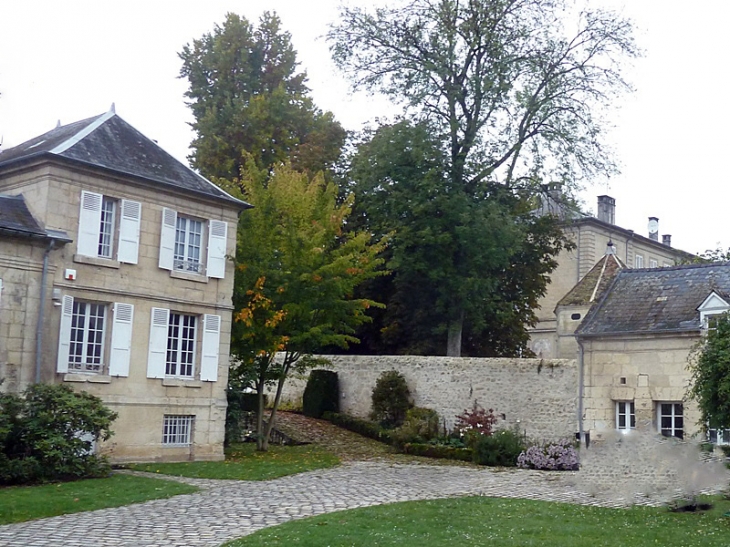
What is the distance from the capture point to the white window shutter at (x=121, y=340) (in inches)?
691

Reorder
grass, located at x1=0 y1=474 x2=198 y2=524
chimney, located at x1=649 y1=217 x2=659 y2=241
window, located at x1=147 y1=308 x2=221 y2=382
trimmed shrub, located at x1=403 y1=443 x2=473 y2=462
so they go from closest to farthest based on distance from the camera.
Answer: grass, located at x1=0 y1=474 x2=198 y2=524
window, located at x1=147 y1=308 x2=221 y2=382
trimmed shrub, located at x1=403 y1=443 x2=473 y2=462
chimney, located at x1=649 y1=217 x2=659 y2=241

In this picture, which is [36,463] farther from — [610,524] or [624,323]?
[624,323]

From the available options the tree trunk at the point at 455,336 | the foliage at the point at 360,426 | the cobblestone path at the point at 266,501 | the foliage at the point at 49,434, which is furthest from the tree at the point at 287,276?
the tree trunk at the point at 455,336

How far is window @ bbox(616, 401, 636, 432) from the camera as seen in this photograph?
20.9m

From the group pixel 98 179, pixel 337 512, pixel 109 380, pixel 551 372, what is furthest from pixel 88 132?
pixel 551 372

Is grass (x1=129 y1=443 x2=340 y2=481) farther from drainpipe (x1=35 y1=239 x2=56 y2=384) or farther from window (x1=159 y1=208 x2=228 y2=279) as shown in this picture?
window (x1=159 y1=208 x2=228 y2=279)

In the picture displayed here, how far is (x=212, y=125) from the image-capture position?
3353 centimetres

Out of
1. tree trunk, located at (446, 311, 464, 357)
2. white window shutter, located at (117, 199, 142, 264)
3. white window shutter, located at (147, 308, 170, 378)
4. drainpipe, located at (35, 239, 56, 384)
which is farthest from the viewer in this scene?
tree trunk, located at (446, 311, 464, 357)

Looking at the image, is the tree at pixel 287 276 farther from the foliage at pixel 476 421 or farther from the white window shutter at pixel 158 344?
the foliage at pixel 476 421

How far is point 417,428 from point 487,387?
88.1 inches

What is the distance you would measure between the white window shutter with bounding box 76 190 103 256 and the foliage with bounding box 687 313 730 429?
37.1 feet

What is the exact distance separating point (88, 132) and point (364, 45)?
1333 cm

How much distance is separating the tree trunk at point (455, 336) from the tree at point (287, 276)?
6.48 m

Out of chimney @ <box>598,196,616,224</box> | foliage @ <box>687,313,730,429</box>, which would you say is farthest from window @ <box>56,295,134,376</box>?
chimney @ <box>598,196,616,224</box>
